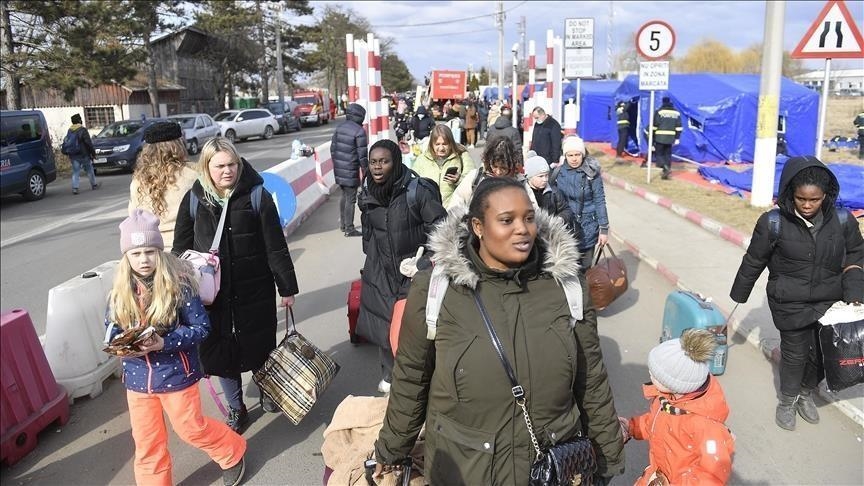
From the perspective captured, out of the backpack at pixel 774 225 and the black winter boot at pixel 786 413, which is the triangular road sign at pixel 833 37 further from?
the black winter boot at pixel 786 413

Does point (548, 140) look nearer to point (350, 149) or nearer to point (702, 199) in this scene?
point (702, 199)

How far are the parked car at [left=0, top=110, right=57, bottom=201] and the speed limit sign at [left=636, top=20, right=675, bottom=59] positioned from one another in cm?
1382

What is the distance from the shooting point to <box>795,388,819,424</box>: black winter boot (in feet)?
13.3

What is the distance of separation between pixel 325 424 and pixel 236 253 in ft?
4.25

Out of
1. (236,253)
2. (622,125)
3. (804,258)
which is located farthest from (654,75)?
(236,253)

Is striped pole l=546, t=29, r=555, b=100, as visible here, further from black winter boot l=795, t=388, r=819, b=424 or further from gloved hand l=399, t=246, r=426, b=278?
gloved hand l=399, t=246, r=426, b=278

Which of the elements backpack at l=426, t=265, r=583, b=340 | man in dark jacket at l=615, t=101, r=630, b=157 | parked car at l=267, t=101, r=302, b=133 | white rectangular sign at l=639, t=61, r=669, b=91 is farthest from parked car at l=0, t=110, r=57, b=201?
parked car at l=267, t=101, r=302, b=133

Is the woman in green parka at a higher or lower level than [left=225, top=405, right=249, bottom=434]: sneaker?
higher

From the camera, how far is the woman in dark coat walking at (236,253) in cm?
369

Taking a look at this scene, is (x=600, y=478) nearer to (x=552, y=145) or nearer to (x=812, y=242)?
(x=812, y=242)

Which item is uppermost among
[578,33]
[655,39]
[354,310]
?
[578,33]

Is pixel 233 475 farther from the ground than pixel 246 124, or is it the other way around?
pixel 246 124

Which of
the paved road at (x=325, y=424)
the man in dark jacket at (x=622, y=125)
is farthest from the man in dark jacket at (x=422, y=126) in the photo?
the paved road at (x=325, y=424)

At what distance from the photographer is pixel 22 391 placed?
3.93m
